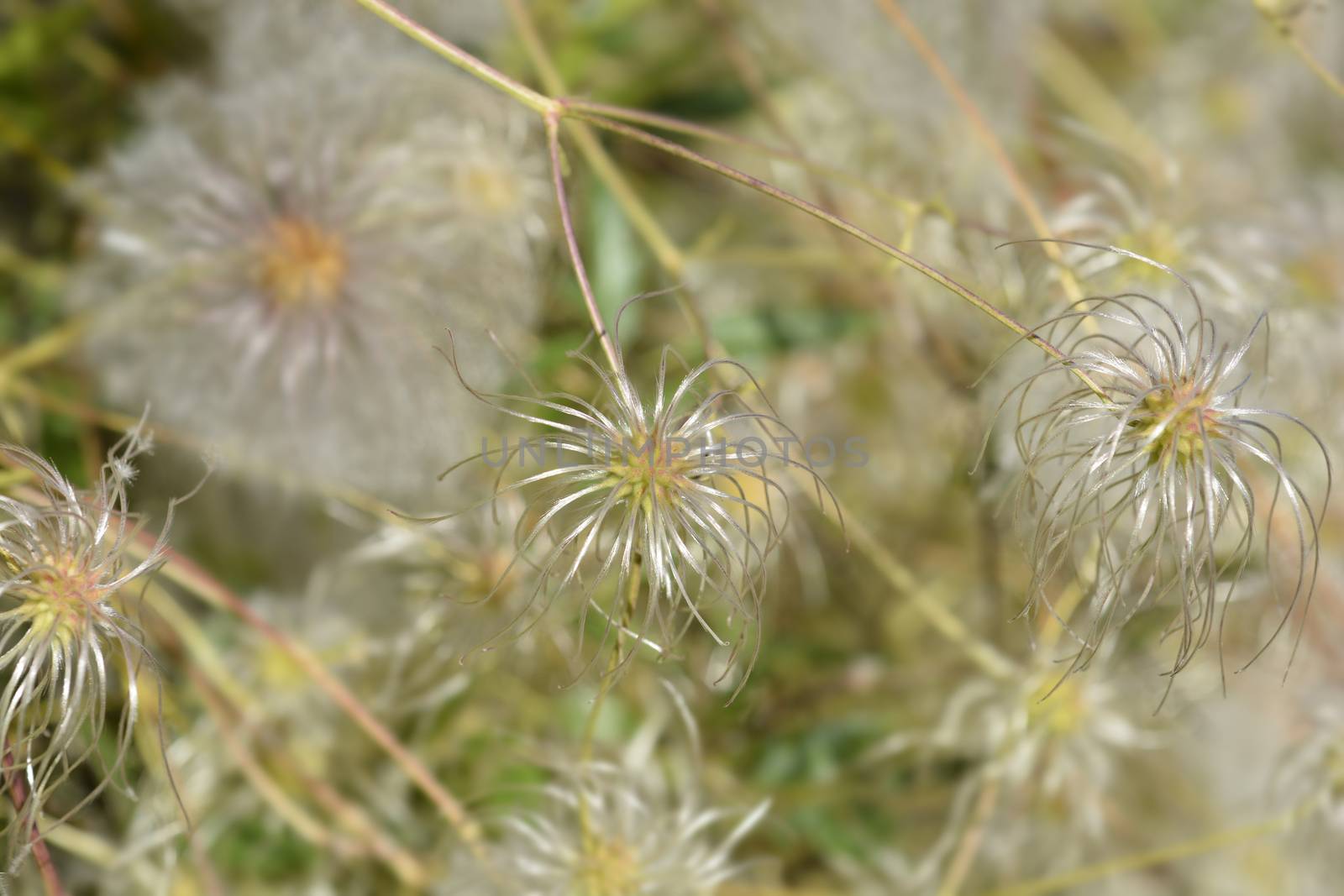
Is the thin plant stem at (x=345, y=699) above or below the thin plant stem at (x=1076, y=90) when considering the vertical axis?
below

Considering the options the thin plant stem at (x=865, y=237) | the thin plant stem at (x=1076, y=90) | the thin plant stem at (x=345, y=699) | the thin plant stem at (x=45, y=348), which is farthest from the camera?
the thin plant stem at (x=1076, y=90)

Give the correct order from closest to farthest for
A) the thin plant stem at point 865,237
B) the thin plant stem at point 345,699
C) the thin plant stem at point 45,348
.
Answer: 1. the thin plant stem at point 865,237
2. the thin plant stem at point 345,699
3. the thin plant stem at point 45,348

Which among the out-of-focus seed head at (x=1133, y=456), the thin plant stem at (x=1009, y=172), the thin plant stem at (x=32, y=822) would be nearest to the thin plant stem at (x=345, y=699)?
the thin plant stem at (x=32, y=822)

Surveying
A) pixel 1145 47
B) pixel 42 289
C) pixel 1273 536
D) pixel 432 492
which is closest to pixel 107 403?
pixel 42 289

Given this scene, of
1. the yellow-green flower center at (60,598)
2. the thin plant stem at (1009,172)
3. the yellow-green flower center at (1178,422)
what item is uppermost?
the thin plant stem at (1009,172)

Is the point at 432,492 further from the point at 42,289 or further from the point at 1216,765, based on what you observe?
the point at 1216,765

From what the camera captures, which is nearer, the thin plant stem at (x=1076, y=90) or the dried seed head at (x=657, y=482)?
the dried seed head at (x=657, y=482)

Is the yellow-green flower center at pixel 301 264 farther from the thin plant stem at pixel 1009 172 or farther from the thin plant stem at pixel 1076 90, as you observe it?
the thin plant stem at pixel 1076 90
